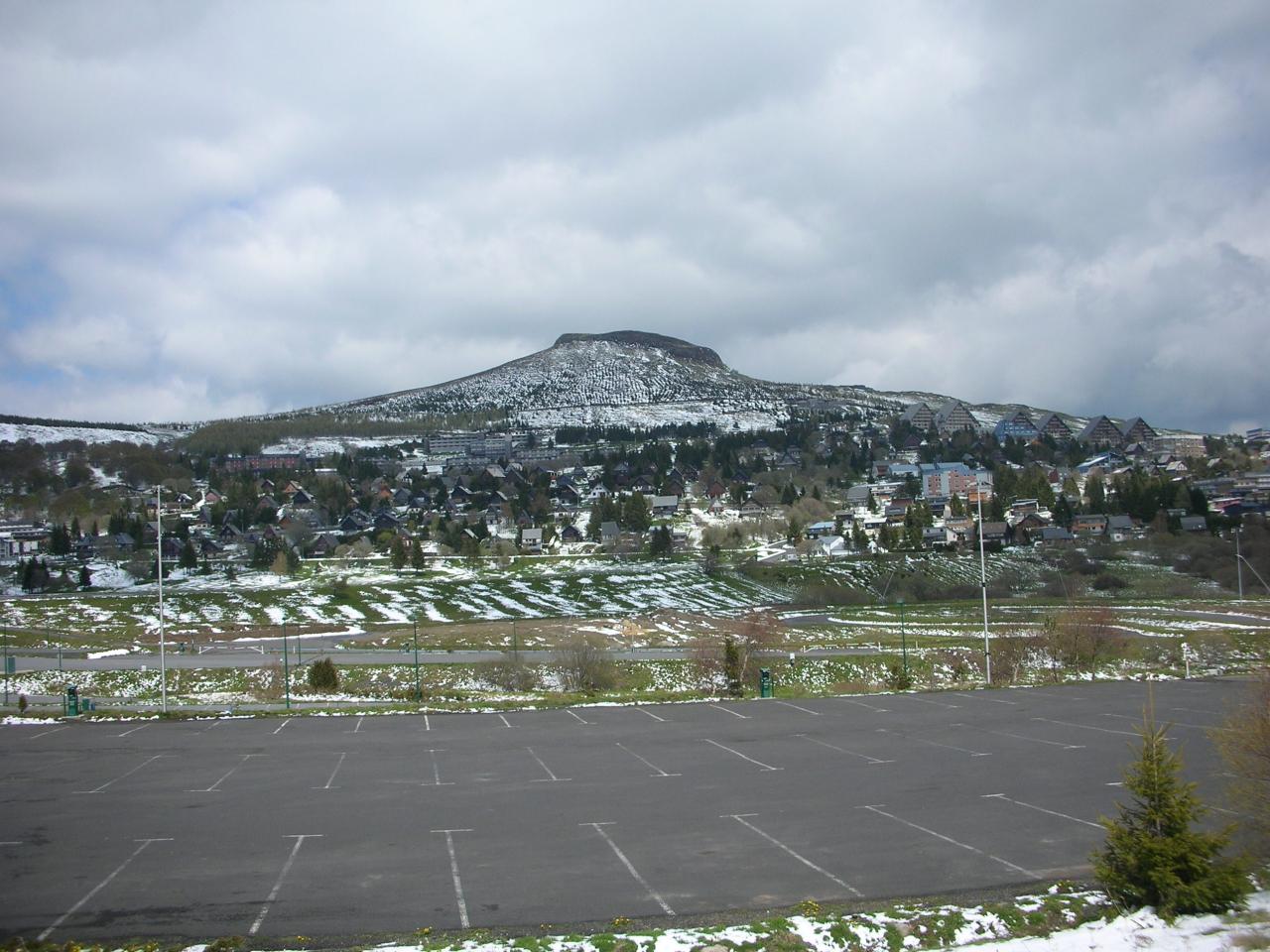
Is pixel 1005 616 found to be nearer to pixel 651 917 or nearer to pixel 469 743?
pixel 469 743

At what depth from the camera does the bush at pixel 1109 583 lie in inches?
3324

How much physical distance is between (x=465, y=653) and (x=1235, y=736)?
140ft

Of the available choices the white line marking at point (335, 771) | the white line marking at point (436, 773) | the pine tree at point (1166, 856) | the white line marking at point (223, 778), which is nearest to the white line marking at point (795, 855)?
the pine tree at point (1166, 856)

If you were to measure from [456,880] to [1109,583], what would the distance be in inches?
3402

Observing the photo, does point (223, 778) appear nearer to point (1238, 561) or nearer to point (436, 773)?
point (436, 773)

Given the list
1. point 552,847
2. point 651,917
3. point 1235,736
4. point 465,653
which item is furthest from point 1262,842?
point 465,653

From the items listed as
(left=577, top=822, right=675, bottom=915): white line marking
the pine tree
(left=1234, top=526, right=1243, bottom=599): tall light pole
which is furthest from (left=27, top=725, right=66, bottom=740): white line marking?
(left=1234, top=526, right=1243, bottom=599): tall light pole

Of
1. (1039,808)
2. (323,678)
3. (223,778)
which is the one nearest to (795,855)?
(1039,808)

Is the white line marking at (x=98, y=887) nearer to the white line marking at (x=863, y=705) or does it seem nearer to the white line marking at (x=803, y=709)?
the white line marking at (x=803, y=709)

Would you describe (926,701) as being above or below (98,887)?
below

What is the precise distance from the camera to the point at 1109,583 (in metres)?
85.0

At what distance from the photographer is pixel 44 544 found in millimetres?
122125

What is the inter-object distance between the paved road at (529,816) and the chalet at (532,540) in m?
96.0

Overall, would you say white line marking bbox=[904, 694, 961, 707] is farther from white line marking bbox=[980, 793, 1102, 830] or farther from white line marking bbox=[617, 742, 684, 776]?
white line marking bbox=[980, 793, 1102, 830]
